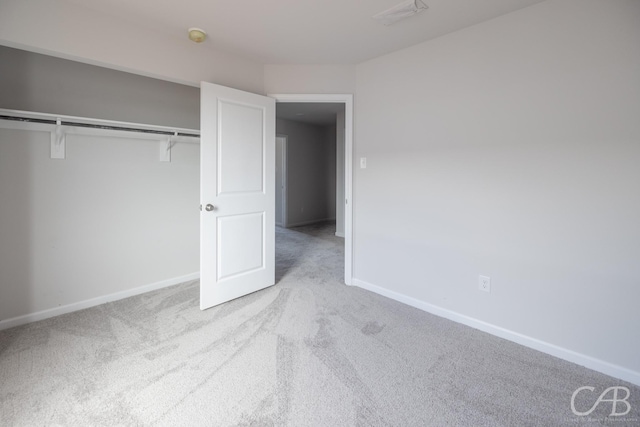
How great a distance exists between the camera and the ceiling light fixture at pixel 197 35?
233 cm

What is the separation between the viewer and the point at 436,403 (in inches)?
61.7

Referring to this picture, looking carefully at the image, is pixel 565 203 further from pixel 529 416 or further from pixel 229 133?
pixel 229 133

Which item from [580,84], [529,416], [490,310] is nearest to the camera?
[529,416]

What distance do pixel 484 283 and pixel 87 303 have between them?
3295 mm

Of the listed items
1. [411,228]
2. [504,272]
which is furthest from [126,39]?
[504,272]

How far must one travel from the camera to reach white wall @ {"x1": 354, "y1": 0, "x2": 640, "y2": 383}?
1.76 m

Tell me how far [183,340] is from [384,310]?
161 centimetres

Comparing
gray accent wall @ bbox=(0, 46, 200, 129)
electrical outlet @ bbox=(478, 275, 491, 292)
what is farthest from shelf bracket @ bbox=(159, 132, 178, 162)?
electrical outlet @ bbox=(478, 275, 491, 292)

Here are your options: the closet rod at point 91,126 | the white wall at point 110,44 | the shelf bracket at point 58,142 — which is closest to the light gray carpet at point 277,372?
the shelf bracket at point 58,142

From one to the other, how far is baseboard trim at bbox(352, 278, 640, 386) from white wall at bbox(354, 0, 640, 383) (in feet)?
0.04

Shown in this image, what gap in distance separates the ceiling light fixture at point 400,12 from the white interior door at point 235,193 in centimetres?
127

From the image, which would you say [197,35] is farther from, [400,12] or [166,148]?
[400,12]

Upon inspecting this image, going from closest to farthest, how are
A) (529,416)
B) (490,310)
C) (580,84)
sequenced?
(529,416), (580,84), (490,310)

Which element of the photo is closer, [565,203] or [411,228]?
[565,203]
